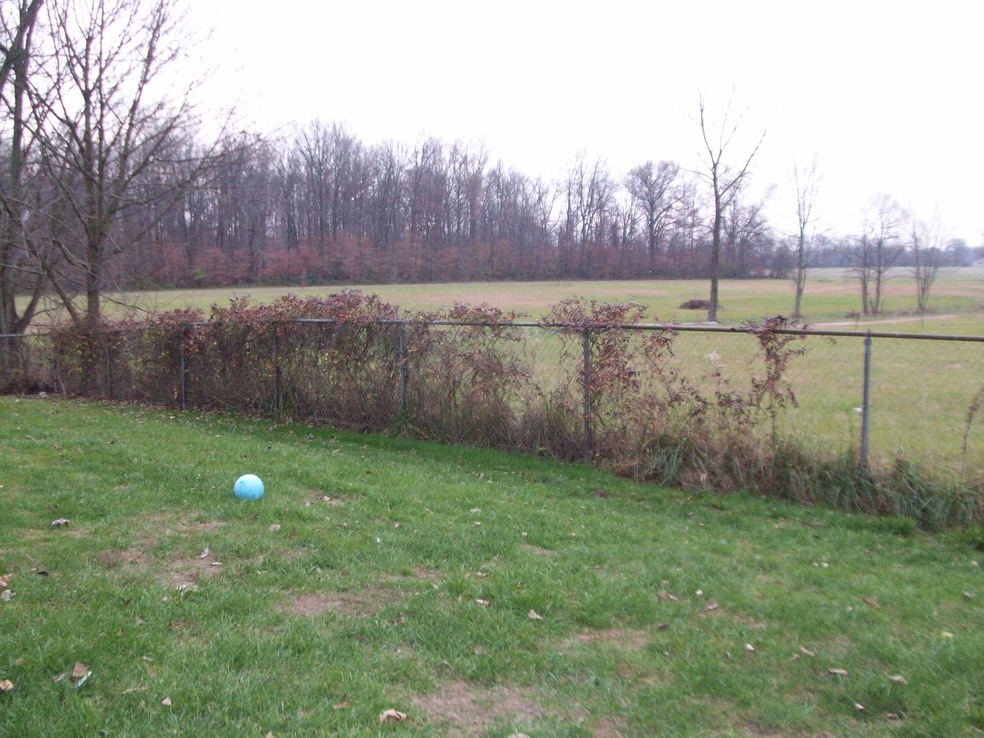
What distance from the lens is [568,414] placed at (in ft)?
30.0

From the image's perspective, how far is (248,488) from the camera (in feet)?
21.1

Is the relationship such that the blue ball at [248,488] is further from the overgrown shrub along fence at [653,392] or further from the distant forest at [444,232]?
the distant forest at [444,232]

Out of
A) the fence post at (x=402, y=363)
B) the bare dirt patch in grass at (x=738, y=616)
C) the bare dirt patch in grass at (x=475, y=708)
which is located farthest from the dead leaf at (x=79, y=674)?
the fence post at (x=402, y=363)

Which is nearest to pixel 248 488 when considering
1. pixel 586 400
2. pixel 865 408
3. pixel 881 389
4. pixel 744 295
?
pixel 586 400

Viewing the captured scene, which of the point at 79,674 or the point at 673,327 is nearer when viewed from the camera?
the point at 79,674

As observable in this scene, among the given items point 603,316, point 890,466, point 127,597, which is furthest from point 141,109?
Answer: point 890,466

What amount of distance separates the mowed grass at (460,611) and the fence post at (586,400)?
1.44 metres

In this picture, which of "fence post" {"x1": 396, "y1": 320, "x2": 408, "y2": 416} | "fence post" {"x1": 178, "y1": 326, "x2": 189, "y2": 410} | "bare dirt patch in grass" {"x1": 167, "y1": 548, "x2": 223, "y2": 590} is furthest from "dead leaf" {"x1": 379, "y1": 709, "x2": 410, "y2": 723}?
"fence post" {"x1": 178, "y1": 326, "x2": 189, "y2": 410}

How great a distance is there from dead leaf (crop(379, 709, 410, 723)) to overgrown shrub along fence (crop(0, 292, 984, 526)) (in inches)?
216

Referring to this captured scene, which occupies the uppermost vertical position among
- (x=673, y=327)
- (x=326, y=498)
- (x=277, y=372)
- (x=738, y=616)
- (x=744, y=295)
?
(x=673, y=327)

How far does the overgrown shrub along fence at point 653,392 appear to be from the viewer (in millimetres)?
7297

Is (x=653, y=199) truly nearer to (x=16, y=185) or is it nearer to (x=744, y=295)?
(x=744, y=295)

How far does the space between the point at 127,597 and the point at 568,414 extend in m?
5.89

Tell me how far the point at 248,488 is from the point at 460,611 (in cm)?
294
